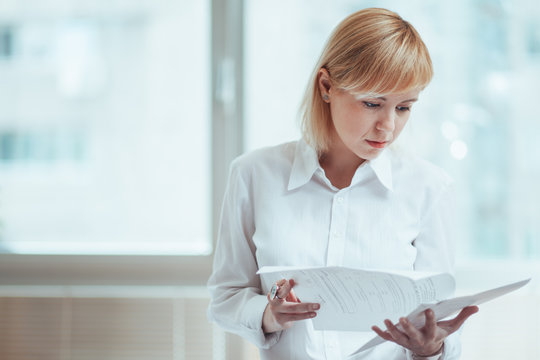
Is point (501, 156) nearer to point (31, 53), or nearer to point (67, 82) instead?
point (67, 82)

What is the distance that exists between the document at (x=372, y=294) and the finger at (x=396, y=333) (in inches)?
1.2

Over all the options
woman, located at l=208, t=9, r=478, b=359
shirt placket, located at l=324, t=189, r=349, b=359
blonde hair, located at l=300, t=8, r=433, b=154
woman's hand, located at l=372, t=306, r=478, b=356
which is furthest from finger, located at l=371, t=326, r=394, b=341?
→ blonde hair, located at l=300, t=8, r=433, b=154

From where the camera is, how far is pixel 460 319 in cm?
106

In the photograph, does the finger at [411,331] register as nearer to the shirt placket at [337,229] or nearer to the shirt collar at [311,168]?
the shirt placket at [337,229]

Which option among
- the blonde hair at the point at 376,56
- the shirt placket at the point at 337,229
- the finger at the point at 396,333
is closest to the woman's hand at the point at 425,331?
the finger at the point at 396,333

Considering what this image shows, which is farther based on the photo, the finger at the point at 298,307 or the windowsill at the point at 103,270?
the windowsill at the point at 103,270

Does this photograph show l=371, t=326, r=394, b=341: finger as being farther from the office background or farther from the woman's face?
the office background

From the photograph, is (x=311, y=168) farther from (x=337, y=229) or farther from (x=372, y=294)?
(x=372, y=294)

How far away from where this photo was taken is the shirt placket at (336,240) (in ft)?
4.03

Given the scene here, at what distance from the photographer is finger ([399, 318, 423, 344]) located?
3.30ft

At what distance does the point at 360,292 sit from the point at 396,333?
12cm

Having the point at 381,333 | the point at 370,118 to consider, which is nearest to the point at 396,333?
the point at 381,333

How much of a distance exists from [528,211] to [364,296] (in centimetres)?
133

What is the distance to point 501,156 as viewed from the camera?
6.76ft
